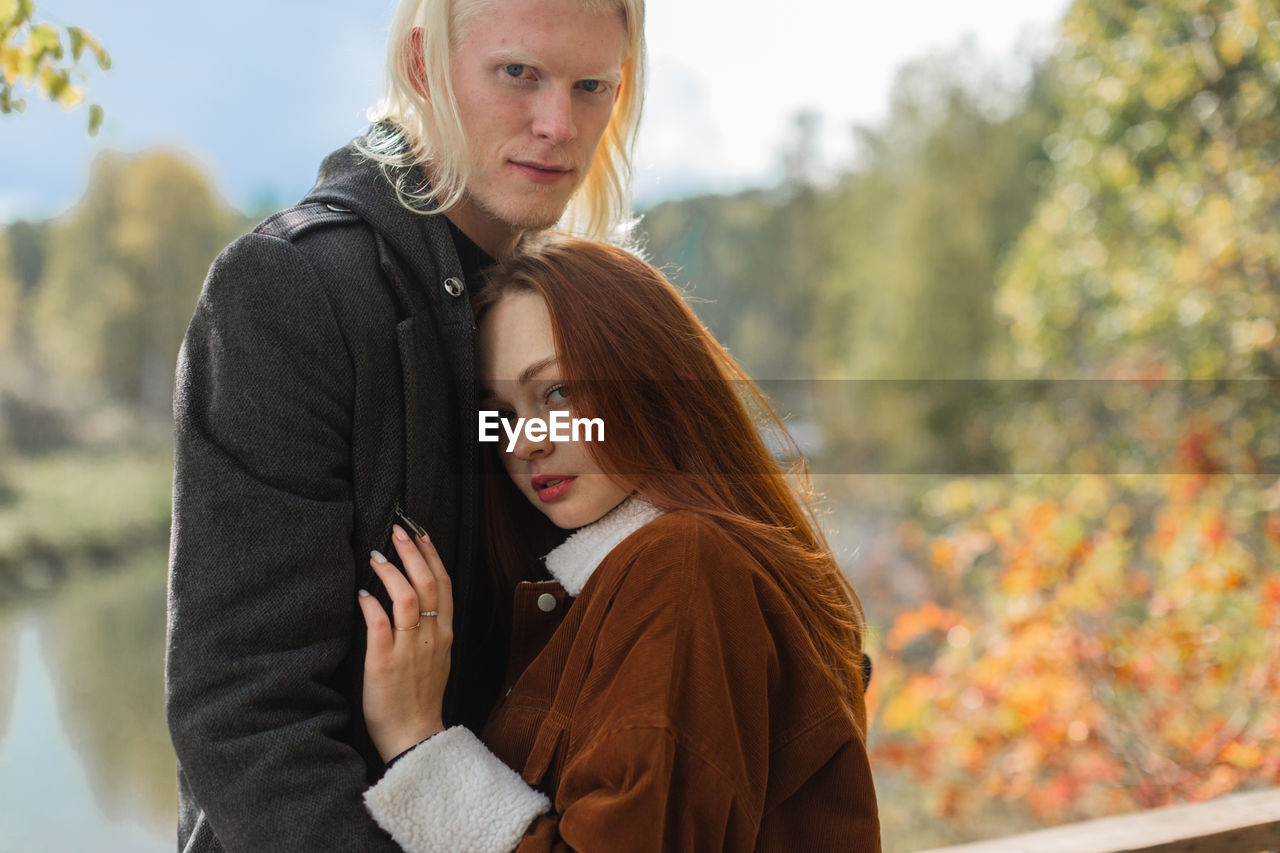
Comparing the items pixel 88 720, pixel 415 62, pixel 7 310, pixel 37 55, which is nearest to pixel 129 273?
pixel 7 310

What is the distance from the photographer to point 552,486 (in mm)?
1350

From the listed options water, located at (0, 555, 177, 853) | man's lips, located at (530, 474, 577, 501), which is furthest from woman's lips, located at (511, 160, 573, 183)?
water, located at (0, 555, 177, 853)

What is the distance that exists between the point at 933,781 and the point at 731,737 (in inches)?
259

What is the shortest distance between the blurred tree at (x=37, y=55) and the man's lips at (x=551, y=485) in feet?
3.05

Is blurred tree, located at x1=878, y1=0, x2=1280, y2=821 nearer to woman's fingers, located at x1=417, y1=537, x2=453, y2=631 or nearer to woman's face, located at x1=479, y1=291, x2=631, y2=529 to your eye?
woman's face, located at x1=479, y1=291, x2=631, y2=529

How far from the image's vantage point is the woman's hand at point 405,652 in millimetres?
1175

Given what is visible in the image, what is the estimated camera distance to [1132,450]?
5.52 meters

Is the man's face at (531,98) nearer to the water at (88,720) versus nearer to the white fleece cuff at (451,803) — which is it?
the white fleece cuff at (451,803)

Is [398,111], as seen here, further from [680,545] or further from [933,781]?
[933,781]

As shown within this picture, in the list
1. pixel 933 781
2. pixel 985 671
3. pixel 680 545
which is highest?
pixel 680 545

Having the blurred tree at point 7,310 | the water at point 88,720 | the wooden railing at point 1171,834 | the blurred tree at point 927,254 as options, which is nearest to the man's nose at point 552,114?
the wooden railing at point 1171,834

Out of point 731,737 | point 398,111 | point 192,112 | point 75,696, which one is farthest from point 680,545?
point 192,112

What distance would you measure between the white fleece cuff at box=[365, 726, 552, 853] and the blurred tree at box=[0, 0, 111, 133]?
114 centimetres

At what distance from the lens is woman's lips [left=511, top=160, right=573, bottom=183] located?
4.58 feet
